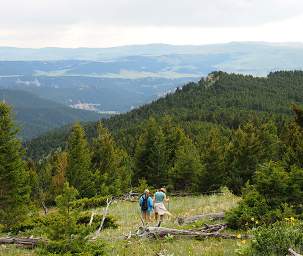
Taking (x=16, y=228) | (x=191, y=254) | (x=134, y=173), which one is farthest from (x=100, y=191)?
(x=191, y=254)

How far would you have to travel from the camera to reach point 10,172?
33219 millimetres

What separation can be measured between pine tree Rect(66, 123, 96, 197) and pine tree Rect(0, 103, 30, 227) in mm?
12100

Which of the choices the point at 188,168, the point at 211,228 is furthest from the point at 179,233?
the point at 188,168

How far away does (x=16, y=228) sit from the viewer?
16484 mm

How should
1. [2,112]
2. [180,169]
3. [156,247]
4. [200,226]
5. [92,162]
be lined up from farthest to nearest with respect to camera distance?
1. [92,162]
2. [180,169]
3. [2,112]
4. [200,226]
5. [156,247]

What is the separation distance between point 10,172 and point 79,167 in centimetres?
1463

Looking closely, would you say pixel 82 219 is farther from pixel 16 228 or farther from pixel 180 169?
pixel 180 169

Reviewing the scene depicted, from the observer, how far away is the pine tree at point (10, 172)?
32.9 meters

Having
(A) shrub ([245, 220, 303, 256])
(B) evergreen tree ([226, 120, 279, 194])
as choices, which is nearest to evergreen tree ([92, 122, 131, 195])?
(B) evergreen tree ([226, 120, 279, 194])

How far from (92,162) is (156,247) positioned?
44.9m

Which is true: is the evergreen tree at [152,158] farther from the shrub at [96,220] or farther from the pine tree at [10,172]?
the shrub at [96,220]

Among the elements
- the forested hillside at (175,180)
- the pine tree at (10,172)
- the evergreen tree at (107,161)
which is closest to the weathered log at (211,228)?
the forested hillside at (175,180)

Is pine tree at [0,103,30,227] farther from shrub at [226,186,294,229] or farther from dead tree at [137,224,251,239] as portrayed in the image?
shrub at [226,186,294,229]

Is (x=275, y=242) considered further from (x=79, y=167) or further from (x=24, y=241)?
(x=79, y=167)
